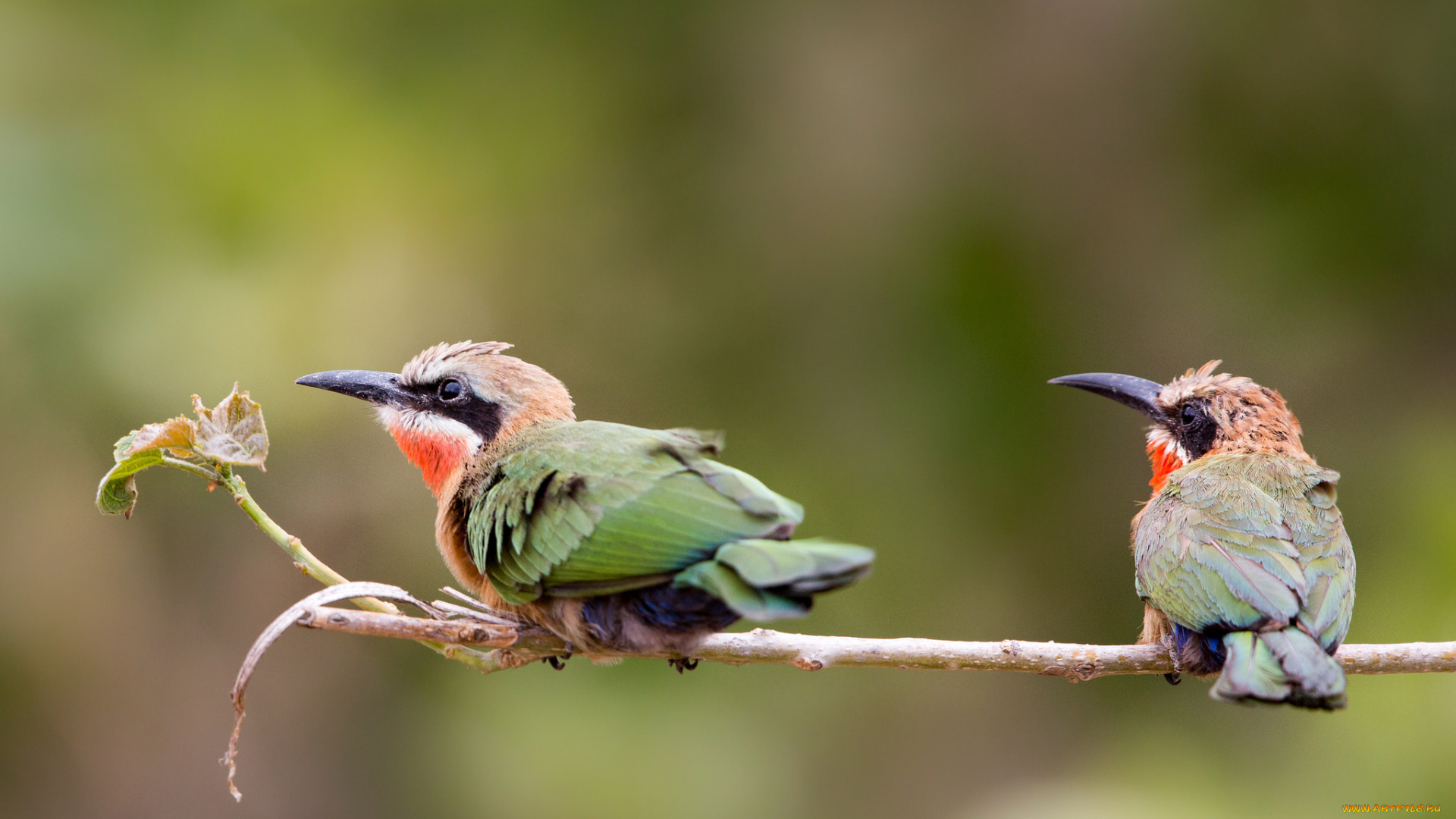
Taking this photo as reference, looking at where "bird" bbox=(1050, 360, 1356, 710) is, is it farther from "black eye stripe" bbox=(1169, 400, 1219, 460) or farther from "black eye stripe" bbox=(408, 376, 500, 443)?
"black eye stripe" bbox=(408, 376, 500, 443)

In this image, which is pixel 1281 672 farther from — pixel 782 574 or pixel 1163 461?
pixel 1163 461

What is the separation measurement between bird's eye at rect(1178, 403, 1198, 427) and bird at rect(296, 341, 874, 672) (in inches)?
83.7

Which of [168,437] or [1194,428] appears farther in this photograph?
[1194,428]

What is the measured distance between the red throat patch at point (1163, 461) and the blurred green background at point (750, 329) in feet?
3.98

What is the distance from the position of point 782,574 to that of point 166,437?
1161 millimetres

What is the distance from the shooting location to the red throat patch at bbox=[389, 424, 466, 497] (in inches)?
125

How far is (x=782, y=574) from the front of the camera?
212cm

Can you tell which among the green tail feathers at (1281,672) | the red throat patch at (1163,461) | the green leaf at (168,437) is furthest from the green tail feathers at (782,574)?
the red throat patch at (1163,461)

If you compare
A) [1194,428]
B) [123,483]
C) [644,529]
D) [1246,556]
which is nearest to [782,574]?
[644,529]

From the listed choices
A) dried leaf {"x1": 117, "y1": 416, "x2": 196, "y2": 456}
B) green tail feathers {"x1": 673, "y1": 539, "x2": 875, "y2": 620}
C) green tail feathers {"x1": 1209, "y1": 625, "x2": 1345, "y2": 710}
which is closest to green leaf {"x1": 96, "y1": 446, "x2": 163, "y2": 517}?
dried leaf {"x1": 117, "y1": 416, "x2": 196, "y2": 456}

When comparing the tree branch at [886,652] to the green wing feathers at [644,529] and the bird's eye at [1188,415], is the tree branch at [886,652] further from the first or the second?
the bird's eye at [1188,415]

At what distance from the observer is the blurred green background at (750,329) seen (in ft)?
16.1

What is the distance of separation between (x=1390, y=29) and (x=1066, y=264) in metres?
1.90

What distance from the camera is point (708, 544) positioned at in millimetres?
2357
